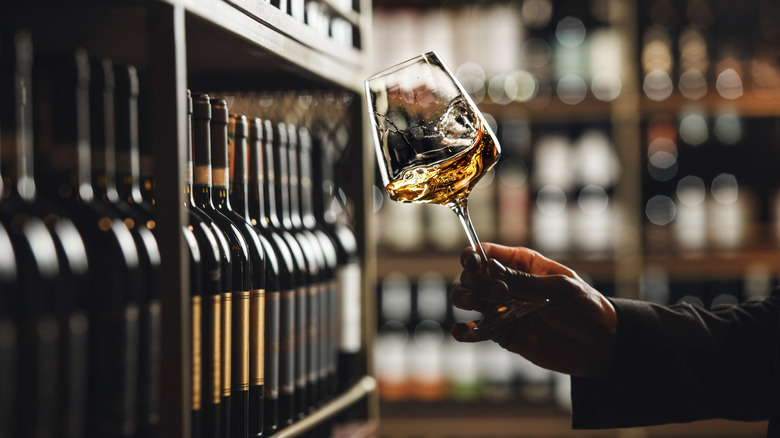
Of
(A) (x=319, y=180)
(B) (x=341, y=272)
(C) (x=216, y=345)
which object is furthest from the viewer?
(A) (x=319, y=180)

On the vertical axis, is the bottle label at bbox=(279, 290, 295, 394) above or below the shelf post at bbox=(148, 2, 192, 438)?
below

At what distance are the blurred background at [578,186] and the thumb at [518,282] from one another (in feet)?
4.29

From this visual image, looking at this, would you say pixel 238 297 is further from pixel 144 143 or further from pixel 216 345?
pixel 144 143

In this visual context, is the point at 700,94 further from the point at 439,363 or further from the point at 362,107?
the point at 362,107

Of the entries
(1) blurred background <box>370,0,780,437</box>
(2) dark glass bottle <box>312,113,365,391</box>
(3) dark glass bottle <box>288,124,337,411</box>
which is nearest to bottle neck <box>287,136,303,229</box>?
(3) dark glass bottle <box>288,124,337,411</box>

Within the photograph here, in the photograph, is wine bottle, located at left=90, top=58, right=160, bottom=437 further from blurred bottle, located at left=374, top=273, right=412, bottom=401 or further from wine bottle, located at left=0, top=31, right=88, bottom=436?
blurred bottle, located at left=374, top=273, right=412, bottom=401

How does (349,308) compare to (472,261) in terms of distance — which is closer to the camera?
(472,261)

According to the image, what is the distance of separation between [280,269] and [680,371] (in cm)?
61

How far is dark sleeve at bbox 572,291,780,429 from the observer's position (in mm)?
1107

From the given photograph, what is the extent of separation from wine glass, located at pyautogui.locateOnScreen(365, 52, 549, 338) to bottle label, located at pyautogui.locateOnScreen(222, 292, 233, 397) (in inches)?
7.9

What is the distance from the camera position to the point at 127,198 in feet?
2.35

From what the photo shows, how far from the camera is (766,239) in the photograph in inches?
87.9

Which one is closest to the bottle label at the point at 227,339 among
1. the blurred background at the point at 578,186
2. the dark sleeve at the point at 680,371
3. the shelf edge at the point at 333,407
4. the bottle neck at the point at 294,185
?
the shelf edge at the point at 333,407

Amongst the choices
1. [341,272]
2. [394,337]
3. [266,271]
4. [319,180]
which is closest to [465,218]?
[266,271]
